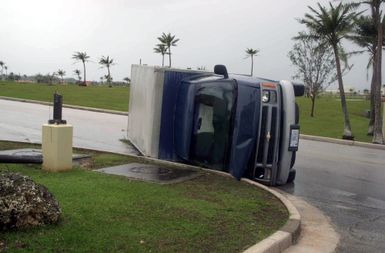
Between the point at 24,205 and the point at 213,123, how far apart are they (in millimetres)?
5310

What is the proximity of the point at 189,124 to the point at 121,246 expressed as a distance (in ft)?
18.4

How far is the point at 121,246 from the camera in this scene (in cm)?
482

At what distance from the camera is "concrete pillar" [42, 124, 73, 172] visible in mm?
8289

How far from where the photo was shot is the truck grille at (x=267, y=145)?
9078 mm

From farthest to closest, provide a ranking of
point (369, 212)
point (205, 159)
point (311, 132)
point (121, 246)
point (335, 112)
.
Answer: point (335, 112) < point (311, 132) < point (205, 159) < point (369, 212) < point (121, 246)

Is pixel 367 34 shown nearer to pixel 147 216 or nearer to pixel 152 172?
pixel 152 172

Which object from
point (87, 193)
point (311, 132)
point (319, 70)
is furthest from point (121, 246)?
point (319, 70)

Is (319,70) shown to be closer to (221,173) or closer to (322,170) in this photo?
(322,170)

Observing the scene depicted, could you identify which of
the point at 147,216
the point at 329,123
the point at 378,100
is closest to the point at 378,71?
the point at 378,100

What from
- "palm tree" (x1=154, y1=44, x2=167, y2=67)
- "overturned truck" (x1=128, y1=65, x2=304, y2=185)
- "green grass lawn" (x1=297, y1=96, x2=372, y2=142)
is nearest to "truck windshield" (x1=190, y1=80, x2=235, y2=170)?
"overturned truck" (x1=128, y1=65, x2=304, y2=185)

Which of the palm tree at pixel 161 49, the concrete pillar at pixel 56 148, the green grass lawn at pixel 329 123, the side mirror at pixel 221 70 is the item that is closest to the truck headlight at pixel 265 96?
the side mirror at pixel 221 70

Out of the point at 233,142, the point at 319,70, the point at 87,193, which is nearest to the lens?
the point at 87,193

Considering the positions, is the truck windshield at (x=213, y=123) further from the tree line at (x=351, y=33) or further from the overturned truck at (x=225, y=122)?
the tree line at (x=351, y=33)

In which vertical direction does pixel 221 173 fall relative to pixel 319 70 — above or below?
below
